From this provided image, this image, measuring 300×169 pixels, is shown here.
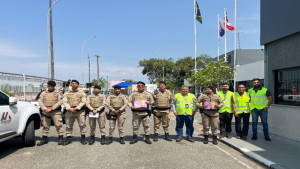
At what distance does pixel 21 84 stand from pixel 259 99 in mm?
14595

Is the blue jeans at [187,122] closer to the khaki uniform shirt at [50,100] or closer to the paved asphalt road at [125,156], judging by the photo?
the paved asphalt road at [125,156]

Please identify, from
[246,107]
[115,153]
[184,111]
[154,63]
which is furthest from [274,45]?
[154,63]

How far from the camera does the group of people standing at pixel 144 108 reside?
7.80m

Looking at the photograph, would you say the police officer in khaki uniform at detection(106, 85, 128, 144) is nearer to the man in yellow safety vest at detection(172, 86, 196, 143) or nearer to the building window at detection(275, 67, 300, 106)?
the man in yellow safety vest at detection(172, 86, 196, 143)

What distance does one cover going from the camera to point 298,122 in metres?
8.03

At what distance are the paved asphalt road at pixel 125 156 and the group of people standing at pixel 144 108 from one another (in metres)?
0.45

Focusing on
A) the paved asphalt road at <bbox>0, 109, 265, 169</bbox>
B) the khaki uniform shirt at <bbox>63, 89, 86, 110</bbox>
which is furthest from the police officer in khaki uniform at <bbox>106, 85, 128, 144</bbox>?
the khaki uniform shirt at <bbox>63, 89, 86, 110</bbox>

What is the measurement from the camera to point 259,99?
27.2 feet

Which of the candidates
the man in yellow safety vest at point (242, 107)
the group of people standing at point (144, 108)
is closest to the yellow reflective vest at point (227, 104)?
the group of people standing at point (144, 108)

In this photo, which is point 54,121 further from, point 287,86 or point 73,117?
point 287,86

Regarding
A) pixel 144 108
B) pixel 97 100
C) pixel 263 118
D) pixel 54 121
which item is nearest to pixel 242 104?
pixel 263 118

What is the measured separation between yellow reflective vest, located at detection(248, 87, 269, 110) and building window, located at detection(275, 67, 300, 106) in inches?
43.3

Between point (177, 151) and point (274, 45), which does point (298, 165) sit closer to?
point (177, 151)

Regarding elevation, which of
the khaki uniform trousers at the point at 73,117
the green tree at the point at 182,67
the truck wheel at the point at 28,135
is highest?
the green tree at the point at 182,67
